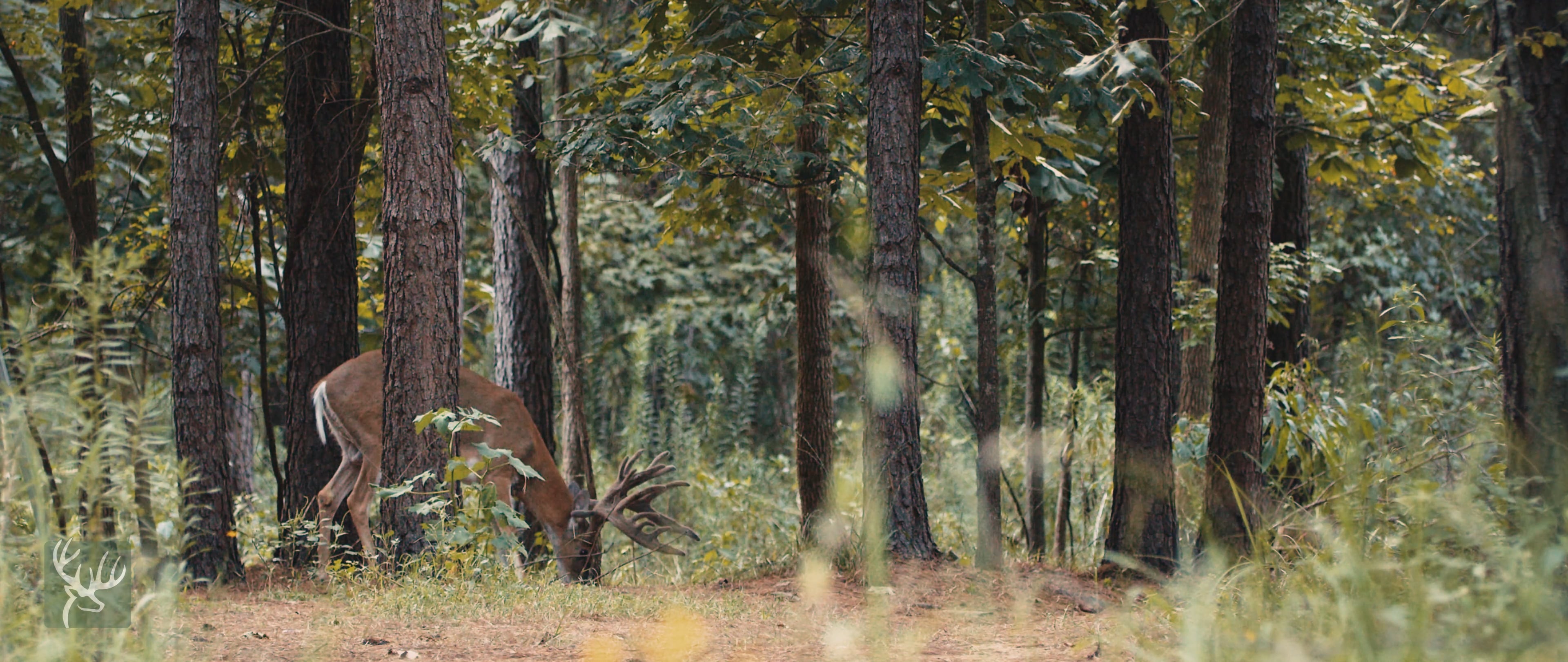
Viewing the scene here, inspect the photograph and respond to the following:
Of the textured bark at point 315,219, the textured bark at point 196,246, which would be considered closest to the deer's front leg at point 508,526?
the textured bark at point 315,219

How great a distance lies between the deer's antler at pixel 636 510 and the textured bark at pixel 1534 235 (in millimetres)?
5682

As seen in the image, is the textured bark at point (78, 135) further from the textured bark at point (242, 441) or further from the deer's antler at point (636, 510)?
the textured bark at point (242, 441)

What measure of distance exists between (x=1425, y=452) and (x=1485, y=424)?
19.4 inches

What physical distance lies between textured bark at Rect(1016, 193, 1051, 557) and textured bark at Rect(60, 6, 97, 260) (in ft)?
24.6

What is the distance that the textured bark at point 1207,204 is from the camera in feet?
30.5

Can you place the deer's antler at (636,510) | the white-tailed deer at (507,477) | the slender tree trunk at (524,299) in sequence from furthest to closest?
the slender tree trunk at (524,299) → the deer's antler at (636,510) → the white-tailed deer at (507,477)

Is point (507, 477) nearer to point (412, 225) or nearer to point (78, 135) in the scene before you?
point (412, 225)

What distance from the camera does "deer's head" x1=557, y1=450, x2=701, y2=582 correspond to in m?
8.65

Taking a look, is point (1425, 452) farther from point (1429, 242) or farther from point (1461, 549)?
point (1429, 242)

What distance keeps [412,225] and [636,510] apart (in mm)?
3623

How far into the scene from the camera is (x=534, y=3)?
30.5 feet

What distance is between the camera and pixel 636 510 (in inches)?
349

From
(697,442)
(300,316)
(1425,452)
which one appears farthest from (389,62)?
(697,442)

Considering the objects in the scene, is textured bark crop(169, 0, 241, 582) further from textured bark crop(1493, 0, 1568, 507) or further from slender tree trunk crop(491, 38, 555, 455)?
textured bark crop(1493, 0, 1568, 507)
